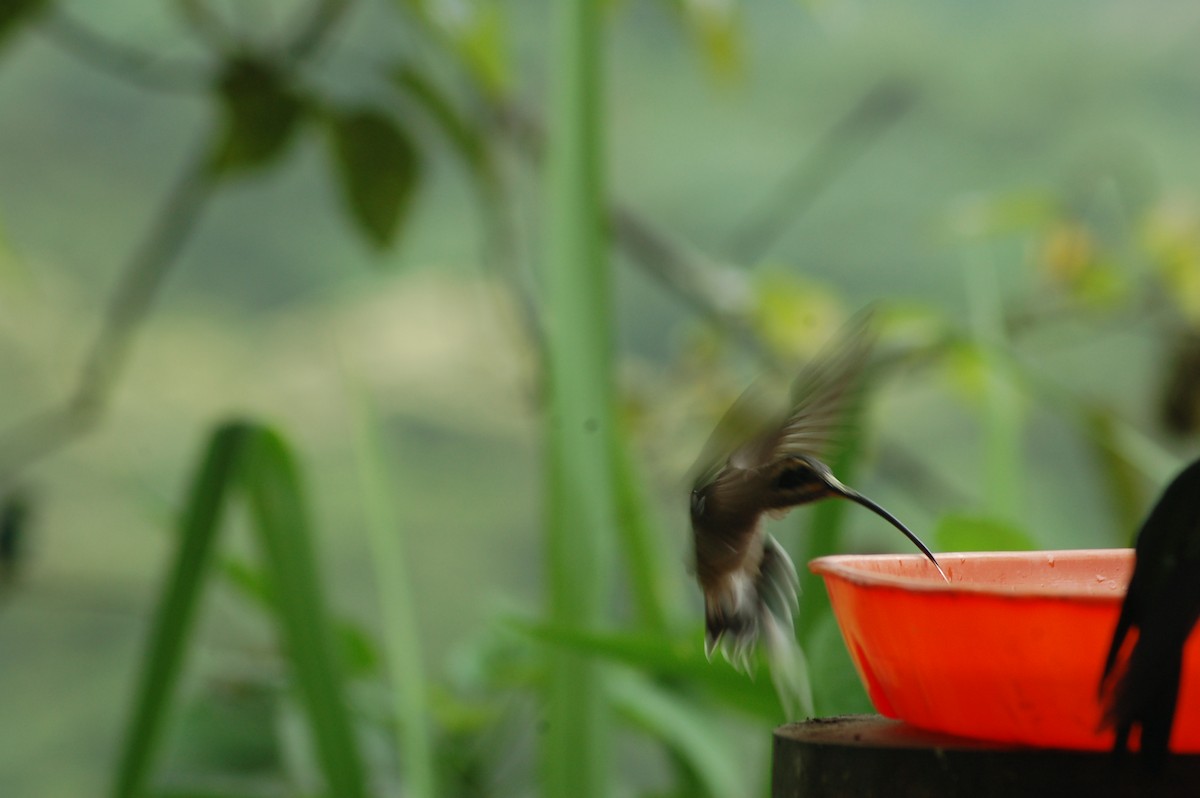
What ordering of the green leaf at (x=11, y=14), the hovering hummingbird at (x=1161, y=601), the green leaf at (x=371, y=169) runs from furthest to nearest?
the green leaf at (x=371, y=169) → the green leaf at (x=11, y=14) → the hovering hummingbird at (x=1161, y=601)

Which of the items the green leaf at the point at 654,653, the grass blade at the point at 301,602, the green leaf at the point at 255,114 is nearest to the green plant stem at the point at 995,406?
the green leaf at the point at 654,653

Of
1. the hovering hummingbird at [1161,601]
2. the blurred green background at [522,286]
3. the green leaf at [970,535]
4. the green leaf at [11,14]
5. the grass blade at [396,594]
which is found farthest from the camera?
the blurred green background at [522,286]

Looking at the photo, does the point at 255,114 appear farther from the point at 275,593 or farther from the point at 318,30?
the point at 275,593

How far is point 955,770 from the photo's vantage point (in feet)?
0.58

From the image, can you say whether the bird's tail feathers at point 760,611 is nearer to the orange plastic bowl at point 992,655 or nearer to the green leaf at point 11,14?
the orange plastic bowl at point 992,655

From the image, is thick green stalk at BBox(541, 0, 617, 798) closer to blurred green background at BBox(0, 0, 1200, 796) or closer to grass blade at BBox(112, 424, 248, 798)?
grass blade at BBox(112, 424, 248, 798)

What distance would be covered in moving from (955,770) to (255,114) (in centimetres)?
58

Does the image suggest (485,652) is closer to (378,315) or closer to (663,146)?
(378,315)

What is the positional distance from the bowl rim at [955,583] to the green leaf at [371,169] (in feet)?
1.67

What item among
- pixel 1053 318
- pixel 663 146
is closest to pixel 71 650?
pixel 663 146

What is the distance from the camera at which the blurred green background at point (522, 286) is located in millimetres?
952

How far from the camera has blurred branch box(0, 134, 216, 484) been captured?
78 cm

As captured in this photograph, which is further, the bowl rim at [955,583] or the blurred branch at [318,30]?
the blurred branch at [318,30]

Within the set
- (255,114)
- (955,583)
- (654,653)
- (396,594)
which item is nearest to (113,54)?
(255,114)
